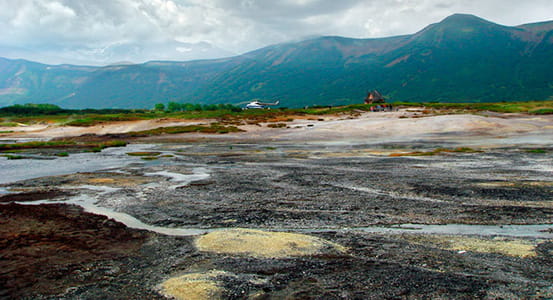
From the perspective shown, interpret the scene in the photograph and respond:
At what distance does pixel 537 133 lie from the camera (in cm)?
5988

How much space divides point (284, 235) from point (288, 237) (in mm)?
309

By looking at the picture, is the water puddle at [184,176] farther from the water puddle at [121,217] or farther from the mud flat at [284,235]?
the water puddle at [121,217]

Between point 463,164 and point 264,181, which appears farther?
point 463,164

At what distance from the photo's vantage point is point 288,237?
502 inches

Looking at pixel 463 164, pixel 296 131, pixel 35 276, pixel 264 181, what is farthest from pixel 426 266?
pixel 296 131

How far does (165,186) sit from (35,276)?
14.1 m

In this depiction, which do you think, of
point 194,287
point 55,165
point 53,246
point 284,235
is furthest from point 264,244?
point 55,165

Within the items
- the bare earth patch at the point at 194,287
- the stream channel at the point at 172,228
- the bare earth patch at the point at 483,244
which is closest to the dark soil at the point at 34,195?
the stream channel at the point at 172,228

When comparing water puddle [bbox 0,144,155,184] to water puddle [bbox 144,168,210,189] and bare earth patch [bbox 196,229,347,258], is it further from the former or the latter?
bare earth patch [bbox 196,229,347,258]

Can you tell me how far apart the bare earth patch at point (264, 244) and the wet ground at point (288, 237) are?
0.09 m

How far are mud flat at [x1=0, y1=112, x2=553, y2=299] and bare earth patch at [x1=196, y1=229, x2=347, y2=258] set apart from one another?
0.22ft

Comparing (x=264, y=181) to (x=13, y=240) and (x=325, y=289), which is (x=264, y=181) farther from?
(x=325, y=289)

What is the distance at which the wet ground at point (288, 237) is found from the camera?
9.17 meters

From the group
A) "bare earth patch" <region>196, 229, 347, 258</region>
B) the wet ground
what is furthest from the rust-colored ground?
"bare earth patch" <region>196, 229, 347, 258</region>
